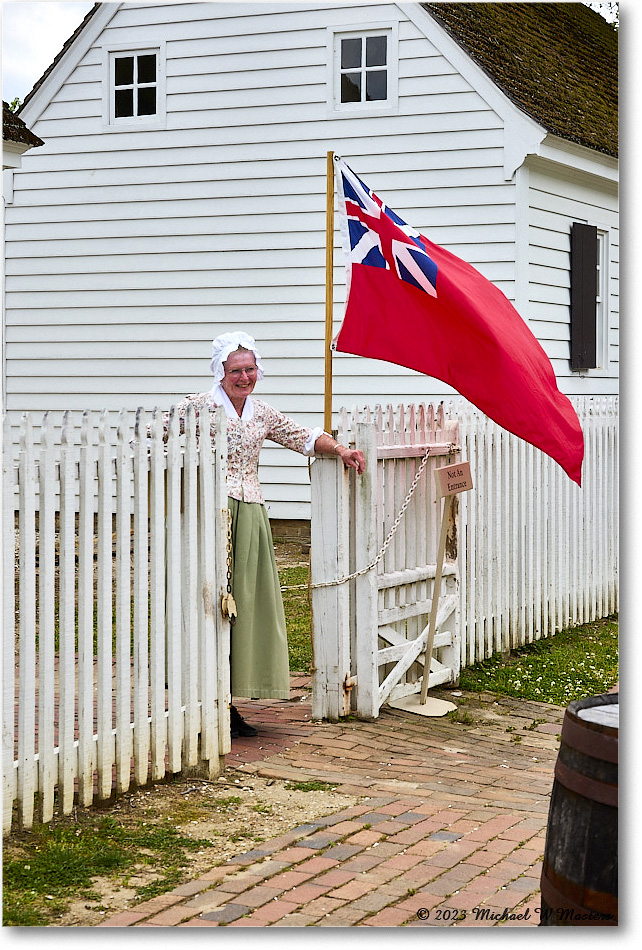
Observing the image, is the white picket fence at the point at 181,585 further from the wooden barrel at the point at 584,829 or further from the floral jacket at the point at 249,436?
the wooden barrel at the point at 584,829

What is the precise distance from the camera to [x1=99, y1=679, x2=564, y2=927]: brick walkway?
3.54 metres

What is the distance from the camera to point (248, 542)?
5.40m

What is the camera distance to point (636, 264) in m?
3.70

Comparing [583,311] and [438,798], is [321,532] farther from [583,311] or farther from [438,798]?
[583,311]

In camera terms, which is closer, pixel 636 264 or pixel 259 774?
pixel 636 264

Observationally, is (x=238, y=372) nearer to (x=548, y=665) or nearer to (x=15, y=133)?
(x=548, y=665)

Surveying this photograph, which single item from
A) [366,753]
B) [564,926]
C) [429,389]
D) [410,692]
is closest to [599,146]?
[429,389]

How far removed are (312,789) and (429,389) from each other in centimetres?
704

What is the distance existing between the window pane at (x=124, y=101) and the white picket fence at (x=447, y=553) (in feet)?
20.1

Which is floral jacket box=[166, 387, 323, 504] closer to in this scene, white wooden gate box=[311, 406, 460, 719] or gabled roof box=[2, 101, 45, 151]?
white wooden gate box=[311, 406, 460, 719]

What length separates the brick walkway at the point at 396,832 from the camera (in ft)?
11.6

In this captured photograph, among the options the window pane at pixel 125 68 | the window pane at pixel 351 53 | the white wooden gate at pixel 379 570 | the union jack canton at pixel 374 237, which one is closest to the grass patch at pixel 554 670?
the white wooden gate at pixel 379 570

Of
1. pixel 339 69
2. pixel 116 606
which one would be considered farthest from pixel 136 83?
pixel 116 606

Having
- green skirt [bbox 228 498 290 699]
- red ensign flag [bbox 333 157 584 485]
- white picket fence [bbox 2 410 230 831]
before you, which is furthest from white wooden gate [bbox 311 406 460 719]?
white picket fence [bbox 2 410 230 831]
